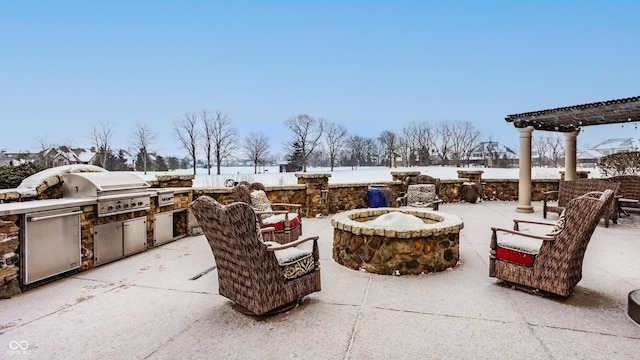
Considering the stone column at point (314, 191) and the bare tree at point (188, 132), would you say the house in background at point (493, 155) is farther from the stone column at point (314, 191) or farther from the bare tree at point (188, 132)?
the stone column at point (314, 191)

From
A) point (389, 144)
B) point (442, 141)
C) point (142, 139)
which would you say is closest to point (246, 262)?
point (142, 139)

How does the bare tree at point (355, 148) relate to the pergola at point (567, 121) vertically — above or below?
above

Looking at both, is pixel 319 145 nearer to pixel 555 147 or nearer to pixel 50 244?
pixel 555 147

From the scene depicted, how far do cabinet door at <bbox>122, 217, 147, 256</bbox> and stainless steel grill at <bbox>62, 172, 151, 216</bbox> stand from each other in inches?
8.0

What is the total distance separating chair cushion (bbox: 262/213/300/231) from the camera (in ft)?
14.8

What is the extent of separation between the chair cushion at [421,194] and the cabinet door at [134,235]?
17.9ft

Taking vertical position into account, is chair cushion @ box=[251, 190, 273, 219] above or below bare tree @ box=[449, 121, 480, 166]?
below

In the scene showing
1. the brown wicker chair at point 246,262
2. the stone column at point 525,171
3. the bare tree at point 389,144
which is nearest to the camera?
the brown wicker chair at point 246,262

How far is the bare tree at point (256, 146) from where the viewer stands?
33494 mm

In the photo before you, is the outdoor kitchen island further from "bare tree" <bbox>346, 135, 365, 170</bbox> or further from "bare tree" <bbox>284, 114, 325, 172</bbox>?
"bare tree" <bbox>346, 135, 365, 170</bbox>

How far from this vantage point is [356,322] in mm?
2473

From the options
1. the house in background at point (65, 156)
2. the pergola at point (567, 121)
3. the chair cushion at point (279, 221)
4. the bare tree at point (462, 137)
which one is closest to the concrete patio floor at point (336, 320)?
the chair cushion at point (279, 221)

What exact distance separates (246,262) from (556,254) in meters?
2.70

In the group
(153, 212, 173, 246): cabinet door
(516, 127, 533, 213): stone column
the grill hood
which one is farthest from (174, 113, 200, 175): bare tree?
(516, 127, 533, 213): stone column
